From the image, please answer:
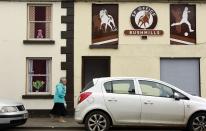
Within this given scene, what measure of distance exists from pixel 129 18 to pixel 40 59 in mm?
3989

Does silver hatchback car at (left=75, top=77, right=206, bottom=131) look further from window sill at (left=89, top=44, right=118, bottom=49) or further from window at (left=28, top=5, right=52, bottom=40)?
window at (left=28, top=5, right=52, bottom=40)

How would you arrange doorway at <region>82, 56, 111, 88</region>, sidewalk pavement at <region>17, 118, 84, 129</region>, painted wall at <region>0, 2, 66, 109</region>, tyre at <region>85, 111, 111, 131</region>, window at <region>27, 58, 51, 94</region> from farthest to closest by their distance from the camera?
1. doorway at <region>82, 56, 111, 88</region>
2. window at <region>27, 58, 51, 94</region>
3. painted wall at <region>0, 2, 66, 109</region>
4. sidewalk pavement at <region>17, 118, 84, 129</region>
5. tyre at <region>85, 111, 111, 131</region>

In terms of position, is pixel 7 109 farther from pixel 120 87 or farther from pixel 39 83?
pixel 39 83

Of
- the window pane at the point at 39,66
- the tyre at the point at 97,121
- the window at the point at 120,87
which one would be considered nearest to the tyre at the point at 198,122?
the window at the point at 120,87

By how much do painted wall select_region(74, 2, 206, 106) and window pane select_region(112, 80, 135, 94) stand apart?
207 inches

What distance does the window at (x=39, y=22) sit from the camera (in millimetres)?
20453

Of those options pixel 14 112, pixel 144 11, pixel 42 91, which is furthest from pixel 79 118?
pixel 144 11

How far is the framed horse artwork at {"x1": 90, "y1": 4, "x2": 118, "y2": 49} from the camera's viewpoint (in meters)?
20.4

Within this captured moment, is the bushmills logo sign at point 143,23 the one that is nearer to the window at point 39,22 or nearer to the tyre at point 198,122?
the window at point 39,22

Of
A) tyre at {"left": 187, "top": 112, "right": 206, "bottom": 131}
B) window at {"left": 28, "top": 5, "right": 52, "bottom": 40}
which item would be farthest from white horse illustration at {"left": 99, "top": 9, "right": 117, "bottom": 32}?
tyre at {"left": 187, "top": 112, "right": 206, "bottom": 131}

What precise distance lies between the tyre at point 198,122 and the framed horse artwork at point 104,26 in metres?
6.39

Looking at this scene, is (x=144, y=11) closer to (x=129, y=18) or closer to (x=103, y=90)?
(x=129, y=18)

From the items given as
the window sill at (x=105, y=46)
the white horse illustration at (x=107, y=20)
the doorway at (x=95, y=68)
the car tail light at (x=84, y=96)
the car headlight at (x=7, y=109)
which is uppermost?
the white horse illustration at (x=107, y=20)

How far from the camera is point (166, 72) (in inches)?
811
